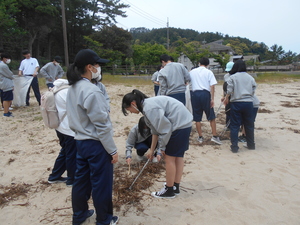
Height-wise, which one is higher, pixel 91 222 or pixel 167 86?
pixel 167 86

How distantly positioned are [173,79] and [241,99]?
138cm

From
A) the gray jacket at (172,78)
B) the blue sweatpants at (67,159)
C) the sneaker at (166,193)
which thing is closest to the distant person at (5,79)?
the blue sweatpants at (67,159)

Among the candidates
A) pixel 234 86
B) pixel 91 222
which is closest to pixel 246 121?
pixel 234 86

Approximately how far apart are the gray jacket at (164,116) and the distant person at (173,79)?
6.70 ft

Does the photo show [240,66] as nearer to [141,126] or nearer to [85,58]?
[141,126]

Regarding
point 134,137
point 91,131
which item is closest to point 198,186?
point 134,137

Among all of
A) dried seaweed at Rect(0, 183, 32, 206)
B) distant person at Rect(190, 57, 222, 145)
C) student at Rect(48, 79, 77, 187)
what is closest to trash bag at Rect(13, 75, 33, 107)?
dried seaweed at Rect(0, 183, 32, 206)

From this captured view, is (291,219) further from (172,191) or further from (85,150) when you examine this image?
(85,150)

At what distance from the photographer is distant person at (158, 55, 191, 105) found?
15.6 feet

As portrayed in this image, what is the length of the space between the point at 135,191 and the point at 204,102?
2605 mm

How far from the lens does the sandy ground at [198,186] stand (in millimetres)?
2701

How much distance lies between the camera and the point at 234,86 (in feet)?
15.4

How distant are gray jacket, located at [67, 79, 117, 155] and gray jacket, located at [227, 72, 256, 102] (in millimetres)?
3263

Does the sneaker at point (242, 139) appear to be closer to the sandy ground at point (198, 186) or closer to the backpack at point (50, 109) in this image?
the sandy ground at point (198, 186)
